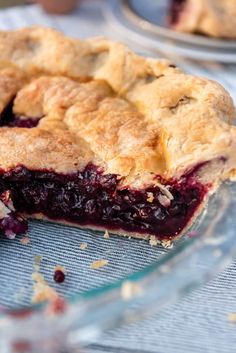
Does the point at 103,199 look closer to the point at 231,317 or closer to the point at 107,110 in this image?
the point at 107,110

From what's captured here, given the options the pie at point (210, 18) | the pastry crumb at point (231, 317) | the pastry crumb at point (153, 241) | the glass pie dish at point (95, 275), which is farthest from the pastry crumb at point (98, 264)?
the pie at point (210, 18)

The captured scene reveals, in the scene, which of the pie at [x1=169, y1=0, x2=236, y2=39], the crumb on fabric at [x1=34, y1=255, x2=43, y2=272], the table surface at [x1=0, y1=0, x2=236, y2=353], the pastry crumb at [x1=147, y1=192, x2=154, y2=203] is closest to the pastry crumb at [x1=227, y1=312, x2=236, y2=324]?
the table surface at [x1=0, y1=0, x2=236, y2=353]

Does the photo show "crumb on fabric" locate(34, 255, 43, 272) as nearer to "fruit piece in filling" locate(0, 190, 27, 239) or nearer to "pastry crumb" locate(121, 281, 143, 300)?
"fruit piece in filling" locate(0, 190, 27, 239)

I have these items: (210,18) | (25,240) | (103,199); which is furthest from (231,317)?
(210,18)

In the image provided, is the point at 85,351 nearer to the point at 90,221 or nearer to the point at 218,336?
the point at 218,336

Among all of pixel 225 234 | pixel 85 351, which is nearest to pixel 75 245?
pixel 85 351

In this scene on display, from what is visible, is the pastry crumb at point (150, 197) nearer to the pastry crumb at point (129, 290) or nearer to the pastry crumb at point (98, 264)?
the pastry crumb at point (98, 264)
